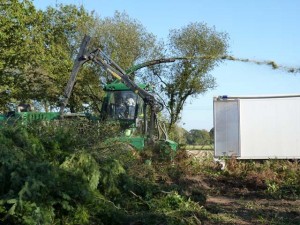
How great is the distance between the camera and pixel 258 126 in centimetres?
1664

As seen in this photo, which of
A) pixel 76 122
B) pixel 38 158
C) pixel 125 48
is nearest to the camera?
pixel 38 158

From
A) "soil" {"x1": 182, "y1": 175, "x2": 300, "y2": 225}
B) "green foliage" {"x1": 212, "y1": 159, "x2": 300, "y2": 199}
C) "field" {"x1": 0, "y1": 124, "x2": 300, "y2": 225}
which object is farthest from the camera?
"green foliage" {"x1": 212, "y1": 159, "x2": 300, "y2": 199}

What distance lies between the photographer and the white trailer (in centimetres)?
1645

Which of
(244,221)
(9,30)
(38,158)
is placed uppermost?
(9,30)

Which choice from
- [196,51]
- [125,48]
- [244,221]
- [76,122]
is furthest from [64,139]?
[196,51]

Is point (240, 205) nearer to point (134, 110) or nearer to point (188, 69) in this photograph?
point (134, 110)

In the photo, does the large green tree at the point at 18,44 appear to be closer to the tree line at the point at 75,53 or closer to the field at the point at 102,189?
the tree line at the point at 75,53

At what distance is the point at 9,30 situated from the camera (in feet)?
83.9

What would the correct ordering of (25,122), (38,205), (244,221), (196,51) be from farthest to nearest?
(196,51), (25,122), (244,221), (38,205)

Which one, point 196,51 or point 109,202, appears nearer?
point 109,202

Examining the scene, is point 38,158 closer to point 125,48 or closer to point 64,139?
point 64,139

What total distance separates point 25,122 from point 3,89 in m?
16.8

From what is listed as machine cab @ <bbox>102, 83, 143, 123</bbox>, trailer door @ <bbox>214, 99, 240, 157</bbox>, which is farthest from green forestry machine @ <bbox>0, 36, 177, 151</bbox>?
trailer door @ <bbox>214, 99, 240, 157</bbox>

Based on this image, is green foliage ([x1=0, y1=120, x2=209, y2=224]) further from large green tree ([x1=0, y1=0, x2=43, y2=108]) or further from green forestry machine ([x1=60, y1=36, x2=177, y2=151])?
large green tree ([x1=0, y1=0, x2=43, y2=108])
